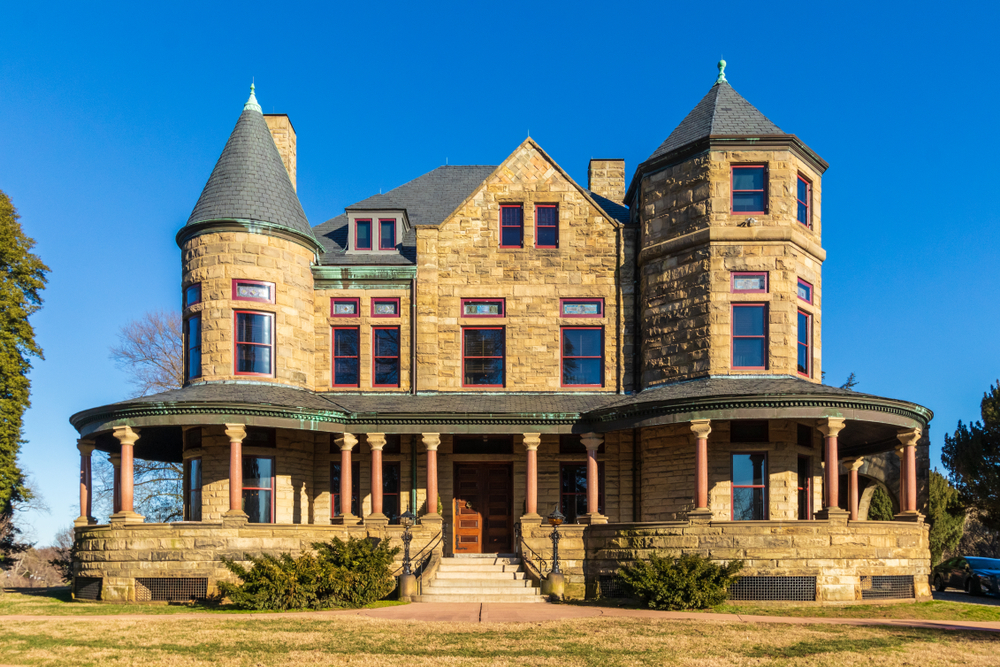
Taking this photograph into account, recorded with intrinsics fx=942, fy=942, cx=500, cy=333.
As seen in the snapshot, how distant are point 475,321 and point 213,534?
9412mm

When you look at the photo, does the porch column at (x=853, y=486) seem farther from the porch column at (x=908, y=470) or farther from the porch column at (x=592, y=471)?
the porch column at (x=592, y=471)

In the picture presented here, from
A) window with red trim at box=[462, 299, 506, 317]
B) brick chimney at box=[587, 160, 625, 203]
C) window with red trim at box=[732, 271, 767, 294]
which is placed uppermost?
brick chimney at box=[587, 160, 625, 203]

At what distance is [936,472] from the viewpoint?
37.5m

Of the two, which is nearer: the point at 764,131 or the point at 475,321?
the point at 764,131

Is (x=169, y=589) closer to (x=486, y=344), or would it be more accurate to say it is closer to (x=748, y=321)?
(x=486, y=344)

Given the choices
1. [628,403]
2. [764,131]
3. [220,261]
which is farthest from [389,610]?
[764,131]

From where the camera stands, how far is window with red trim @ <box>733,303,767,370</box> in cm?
2453

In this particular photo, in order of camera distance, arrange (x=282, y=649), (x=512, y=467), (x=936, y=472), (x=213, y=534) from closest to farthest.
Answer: (x=282, y=649), (x=213, y=534), (x=512, y=467), (x=936, y=472)

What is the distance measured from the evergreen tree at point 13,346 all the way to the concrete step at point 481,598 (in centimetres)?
1732

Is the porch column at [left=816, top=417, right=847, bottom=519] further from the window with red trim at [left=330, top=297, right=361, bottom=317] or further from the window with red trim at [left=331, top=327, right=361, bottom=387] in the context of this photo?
the window with red trim at [left=330, top=297, right=361, bottom=317]

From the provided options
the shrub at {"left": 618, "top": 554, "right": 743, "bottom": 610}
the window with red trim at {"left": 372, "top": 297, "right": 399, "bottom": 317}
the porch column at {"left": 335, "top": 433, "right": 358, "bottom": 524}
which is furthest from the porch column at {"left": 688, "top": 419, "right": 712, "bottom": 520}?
the window with red trim at {"left": 372, "top": 297, "right": 399, "bottom": 317}

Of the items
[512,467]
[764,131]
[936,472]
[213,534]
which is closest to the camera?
[213,534]

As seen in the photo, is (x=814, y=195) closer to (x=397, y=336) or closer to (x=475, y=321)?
(x=475, y=321)

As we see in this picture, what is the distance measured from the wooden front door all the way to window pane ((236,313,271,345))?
655cm
